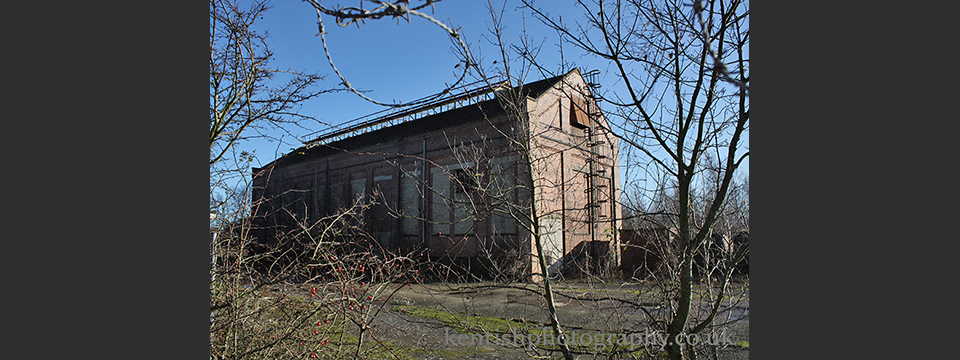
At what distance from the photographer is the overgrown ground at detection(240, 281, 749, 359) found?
12.0 ft

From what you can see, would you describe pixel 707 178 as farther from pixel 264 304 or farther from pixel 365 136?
pixel 365 136

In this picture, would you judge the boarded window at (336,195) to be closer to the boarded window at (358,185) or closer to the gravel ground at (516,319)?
the boarded window at (358,185)

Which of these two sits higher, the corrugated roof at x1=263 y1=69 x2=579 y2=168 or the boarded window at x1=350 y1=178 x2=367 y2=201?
the corrugated roof at x1=263 y1=69 x2=579 y2=168

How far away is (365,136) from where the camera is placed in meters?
24.1

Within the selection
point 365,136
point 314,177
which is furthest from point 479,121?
point 314,177

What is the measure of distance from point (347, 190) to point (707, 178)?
21643 millimetres

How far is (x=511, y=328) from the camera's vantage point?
212 inches

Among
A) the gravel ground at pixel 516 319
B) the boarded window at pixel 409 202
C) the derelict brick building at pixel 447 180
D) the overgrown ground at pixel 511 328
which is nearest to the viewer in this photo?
the overgrown ground at pixel 511 328

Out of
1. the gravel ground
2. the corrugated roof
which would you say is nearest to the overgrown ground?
the gravel ground

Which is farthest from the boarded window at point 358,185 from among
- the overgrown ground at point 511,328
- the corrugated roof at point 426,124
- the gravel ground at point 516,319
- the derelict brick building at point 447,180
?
the gravel ground at point 516,319

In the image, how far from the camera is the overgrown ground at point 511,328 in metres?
3.66

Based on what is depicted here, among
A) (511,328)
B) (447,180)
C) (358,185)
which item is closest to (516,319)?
(511,328)

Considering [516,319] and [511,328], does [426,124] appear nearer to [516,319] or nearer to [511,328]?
[516,319]

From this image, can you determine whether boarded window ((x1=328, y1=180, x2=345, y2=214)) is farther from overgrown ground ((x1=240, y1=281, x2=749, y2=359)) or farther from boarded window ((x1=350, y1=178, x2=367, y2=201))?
overgrown ground ((x1=240, y1=281, x2=749, y2=359))
